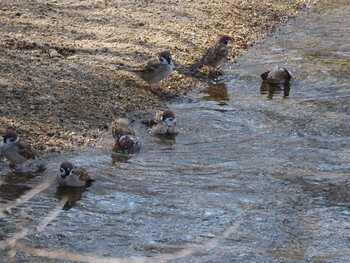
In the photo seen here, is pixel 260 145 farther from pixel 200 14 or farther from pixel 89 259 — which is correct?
pixel 200 14

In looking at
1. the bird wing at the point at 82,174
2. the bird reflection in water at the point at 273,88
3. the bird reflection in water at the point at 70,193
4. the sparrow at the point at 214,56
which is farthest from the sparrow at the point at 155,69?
the bird reflection in water at the point at 70,193

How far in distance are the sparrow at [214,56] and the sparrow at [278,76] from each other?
68cm

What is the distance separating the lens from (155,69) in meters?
11.7

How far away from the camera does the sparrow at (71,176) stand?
8.85 m

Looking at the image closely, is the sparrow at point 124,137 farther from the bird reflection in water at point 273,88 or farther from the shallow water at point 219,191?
the bird reflection in water at point 273,88

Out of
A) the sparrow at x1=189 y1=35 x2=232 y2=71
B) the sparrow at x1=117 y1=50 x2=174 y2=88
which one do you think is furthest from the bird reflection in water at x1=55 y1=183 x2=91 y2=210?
the sparrow at x1=189 y1=35 x2=232 y2=71

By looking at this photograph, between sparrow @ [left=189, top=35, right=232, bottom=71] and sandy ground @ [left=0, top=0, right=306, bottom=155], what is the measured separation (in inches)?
7.8

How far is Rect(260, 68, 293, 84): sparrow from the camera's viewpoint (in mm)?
12487

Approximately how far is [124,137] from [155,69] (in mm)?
2051

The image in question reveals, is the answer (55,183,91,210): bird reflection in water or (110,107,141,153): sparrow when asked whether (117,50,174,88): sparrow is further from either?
(55,183,91,210): bird reflection in water

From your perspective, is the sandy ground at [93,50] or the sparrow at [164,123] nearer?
the sparrow at [164,123]

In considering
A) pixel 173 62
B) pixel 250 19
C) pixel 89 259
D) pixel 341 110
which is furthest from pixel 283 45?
pixel 89 259

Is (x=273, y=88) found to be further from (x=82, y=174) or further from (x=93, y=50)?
(x=82, y=174)

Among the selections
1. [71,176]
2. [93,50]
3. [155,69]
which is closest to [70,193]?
[71,176]
